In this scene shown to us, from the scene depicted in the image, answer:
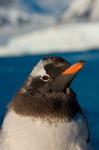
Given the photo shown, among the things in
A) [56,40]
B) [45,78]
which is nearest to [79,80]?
[56,40]

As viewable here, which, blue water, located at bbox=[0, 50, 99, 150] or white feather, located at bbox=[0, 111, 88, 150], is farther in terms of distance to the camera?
blue water, located at bbox=[0, 50, 99, 150]

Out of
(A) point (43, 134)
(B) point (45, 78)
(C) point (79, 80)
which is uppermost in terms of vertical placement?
(B) point (45, 78)

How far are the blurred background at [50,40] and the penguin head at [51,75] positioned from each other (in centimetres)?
99

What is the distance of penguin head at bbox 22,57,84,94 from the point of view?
2348 millimetres

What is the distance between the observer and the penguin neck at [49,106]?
2.33 meters

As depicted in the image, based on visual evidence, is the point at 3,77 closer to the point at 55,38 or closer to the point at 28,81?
the point at 55,38

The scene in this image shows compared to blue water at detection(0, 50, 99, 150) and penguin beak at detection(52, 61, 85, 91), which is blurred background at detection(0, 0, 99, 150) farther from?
penguin beak at detection(52, 61, 85, 91)

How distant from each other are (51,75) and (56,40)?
3738 mm

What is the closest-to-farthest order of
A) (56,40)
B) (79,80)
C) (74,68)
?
1. (74,68)
2. (79,80)
3. (56,40)

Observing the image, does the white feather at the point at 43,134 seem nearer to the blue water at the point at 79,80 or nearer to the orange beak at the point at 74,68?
the orange beak at the point at 74,68

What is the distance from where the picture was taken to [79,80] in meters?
4.71

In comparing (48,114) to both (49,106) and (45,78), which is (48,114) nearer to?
(49,106)

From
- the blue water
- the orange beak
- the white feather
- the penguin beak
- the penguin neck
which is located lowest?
the blue water

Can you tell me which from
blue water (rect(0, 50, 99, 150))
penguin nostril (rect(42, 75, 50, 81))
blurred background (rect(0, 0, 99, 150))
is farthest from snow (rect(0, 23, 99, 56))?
penguin nostril (rect(42, 75, 50, 81))
